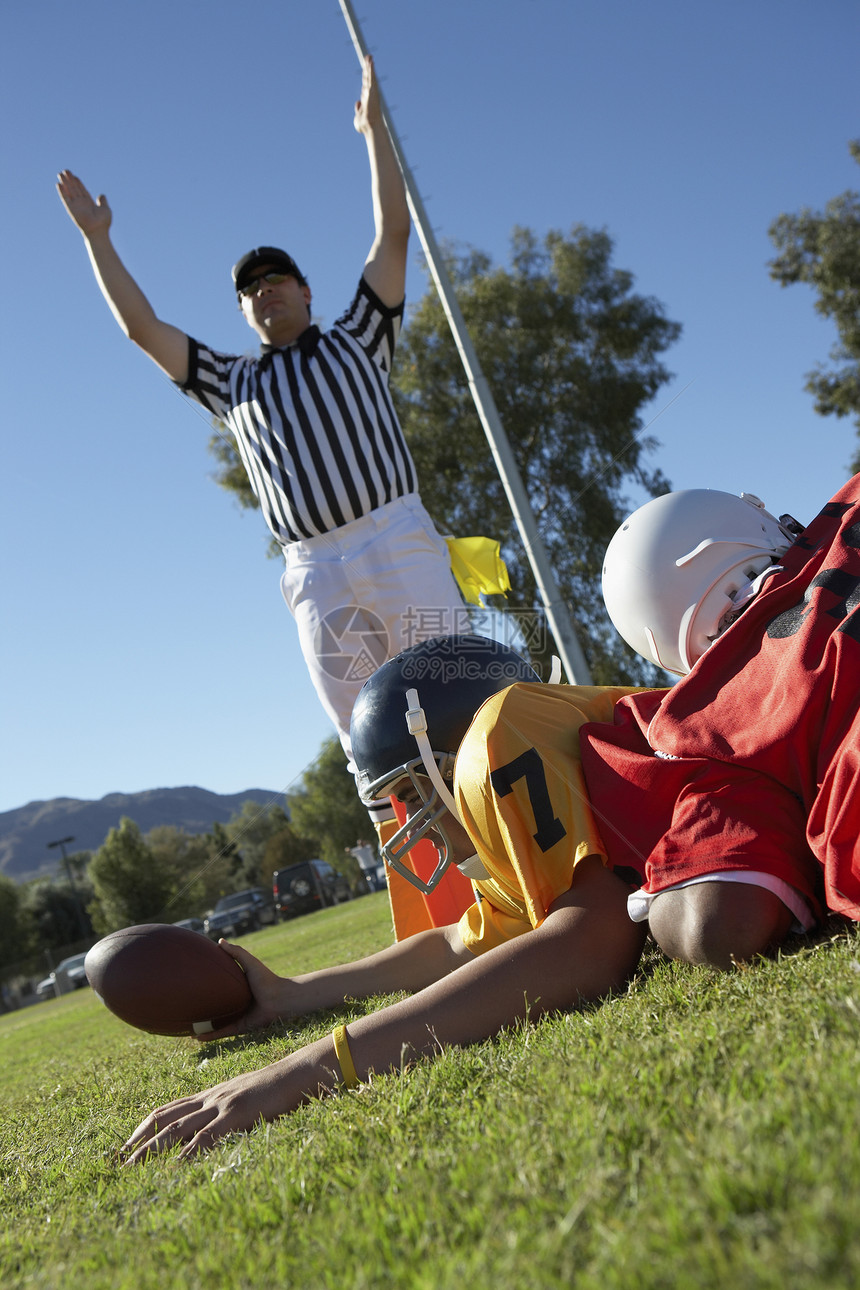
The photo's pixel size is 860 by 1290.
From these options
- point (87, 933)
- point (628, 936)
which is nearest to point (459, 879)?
point (628, 936)

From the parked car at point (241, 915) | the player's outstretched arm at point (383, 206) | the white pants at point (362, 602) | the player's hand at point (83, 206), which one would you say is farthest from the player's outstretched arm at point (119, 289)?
the parked car at point (241, 915)

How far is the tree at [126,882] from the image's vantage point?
57.7 m

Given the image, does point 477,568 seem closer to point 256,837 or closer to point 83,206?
point 83,206

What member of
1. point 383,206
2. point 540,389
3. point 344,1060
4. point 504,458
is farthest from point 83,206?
point 540,389

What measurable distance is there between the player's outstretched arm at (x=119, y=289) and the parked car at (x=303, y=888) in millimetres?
29529

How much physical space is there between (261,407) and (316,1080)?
10.2 feet

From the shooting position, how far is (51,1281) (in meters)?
1.49

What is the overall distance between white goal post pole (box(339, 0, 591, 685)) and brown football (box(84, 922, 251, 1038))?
7.31 metres

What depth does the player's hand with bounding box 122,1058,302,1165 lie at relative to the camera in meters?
2.14

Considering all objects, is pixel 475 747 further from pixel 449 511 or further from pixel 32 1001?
pixel 32 1001

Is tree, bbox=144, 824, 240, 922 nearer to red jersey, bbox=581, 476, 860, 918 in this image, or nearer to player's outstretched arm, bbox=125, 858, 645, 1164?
player's outstretched arm, bbox=125, 858, 645, 1164

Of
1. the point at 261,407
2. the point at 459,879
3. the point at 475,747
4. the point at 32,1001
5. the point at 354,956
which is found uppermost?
the point at 261,407

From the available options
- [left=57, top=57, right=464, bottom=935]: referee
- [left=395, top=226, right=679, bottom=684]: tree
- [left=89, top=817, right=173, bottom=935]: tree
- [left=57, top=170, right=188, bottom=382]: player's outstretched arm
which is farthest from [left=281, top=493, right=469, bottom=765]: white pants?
[left=89, top=817, right=173, bottom=935]: tree

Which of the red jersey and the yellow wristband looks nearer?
the red jersey
